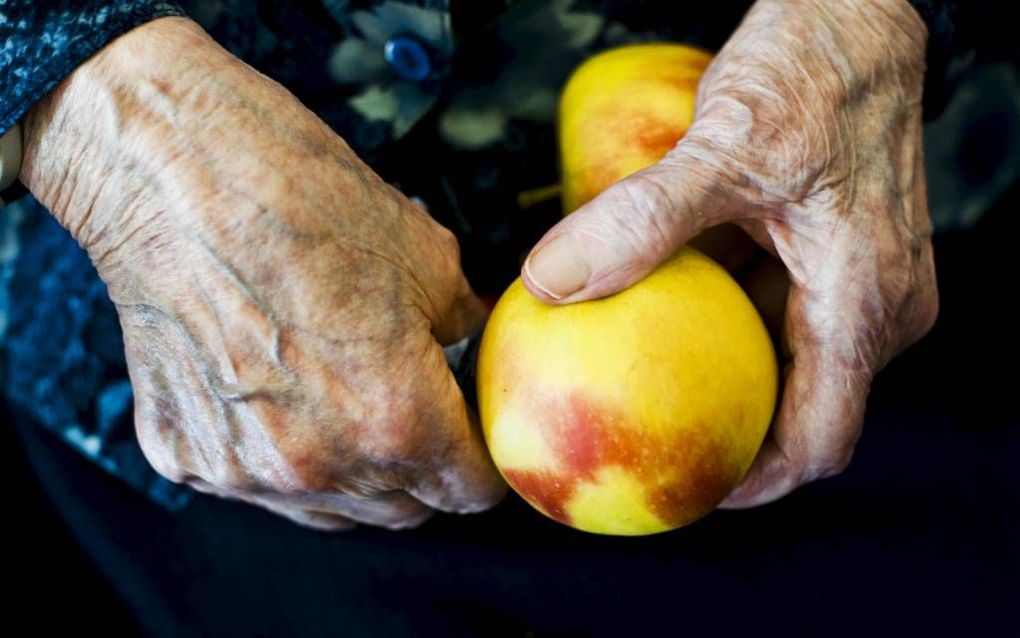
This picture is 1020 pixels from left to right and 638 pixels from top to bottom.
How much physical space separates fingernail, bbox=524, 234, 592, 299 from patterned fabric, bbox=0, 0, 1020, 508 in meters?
0.25

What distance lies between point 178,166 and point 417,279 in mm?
174

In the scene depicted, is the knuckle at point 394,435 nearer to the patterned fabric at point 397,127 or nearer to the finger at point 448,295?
the finger at point 448,295

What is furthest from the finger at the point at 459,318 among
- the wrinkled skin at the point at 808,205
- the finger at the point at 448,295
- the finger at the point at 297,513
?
the finger at the point at 297,513

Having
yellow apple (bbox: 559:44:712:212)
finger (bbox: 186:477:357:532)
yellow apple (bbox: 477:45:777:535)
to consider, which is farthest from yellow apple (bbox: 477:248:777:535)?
finger (bbox: 186:477:357:532)

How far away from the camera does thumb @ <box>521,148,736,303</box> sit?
0.57 m

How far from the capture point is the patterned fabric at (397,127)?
0.75 metres

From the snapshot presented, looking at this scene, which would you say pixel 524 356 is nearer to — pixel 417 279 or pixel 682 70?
pixel 417 279

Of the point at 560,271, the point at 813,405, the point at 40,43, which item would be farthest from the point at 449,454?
the point at 40,43

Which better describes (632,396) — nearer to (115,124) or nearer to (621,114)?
(621,114)

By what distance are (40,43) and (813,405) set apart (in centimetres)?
61

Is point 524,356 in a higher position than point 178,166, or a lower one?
lower

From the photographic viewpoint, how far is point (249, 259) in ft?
1.84

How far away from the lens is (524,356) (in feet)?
1.94

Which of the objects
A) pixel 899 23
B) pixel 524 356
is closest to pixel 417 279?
pixel 524 356
